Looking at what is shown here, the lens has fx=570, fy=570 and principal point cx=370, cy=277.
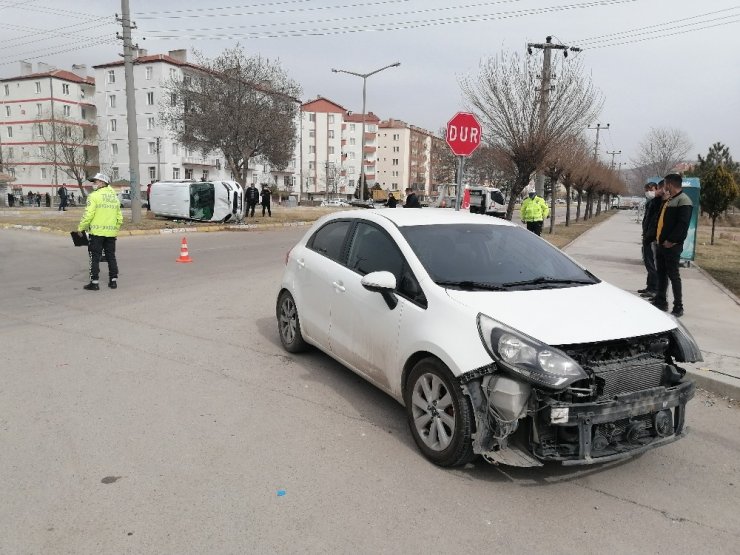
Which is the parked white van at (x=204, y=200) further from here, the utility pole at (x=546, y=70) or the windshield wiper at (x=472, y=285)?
the windshield wiper at (x=472, y=285)

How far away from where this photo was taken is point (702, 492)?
335 centimetres

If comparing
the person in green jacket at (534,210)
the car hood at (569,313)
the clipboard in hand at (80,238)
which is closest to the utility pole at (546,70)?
the person in green jacket at (534,210)

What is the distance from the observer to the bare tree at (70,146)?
56281 mm

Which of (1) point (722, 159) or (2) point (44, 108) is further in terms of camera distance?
(2) point (44, 108)

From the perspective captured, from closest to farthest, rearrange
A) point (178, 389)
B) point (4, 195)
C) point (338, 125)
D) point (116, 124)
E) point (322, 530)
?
point (322, 530) < point (178, 389) < point (4, 195) < point (116, 124) < point (338, 125)

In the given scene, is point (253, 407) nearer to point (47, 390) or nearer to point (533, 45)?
point (47, 390)

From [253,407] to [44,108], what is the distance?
80.9 metres

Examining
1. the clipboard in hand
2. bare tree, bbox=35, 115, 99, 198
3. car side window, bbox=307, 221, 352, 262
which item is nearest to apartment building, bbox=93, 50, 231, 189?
bare tree, bbox=35, 115, 99, 198

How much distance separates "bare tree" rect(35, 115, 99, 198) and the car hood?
2298 inches

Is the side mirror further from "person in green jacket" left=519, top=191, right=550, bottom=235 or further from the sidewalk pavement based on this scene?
"person in green jacket" left=519, top=191, right=550, bottom=235

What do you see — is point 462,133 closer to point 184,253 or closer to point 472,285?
point 472,285

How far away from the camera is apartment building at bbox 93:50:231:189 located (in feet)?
205

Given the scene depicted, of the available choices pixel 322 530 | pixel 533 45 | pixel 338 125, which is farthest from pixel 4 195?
pixel 338 125

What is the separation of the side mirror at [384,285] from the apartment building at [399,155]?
11066 centimetres
